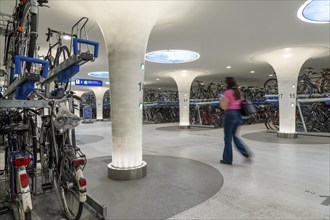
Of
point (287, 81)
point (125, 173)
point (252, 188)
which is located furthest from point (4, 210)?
point (287, 81)

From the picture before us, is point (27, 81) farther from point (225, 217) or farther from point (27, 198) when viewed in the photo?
point (225, 217)

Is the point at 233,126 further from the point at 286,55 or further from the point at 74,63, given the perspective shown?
the point at 286,55

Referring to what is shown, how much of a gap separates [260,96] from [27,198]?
40.7ft

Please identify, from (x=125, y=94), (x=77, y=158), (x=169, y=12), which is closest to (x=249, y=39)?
(x=169, y=12)

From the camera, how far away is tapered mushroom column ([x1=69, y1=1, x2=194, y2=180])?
3.06 meters

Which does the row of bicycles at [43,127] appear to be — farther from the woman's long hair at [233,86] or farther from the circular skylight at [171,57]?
the circular skylight at [171,57]

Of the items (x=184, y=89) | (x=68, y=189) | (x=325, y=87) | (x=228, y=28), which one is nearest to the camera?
(x=68, y=189)

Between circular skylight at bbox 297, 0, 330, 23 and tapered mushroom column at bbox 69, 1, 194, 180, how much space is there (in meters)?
2.11

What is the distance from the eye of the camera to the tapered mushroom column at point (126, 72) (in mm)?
3062

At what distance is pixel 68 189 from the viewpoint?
6.29ft

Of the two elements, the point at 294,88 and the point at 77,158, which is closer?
the point at 77,158

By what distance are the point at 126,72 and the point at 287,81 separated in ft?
19.8

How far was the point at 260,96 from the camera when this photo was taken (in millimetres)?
12188

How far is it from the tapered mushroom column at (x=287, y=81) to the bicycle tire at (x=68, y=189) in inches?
255
